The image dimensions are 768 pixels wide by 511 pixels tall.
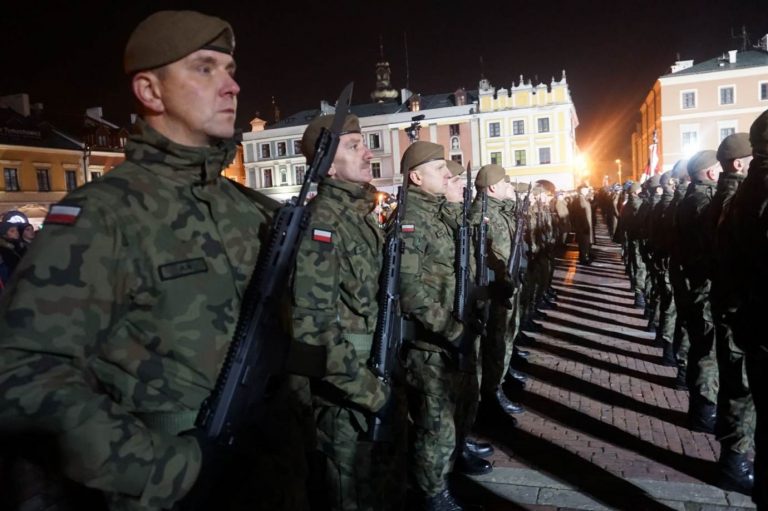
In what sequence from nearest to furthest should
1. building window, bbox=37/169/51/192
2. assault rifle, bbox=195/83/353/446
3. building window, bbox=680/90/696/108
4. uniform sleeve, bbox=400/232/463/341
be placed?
assault rifle, bbox=195/83/353/446 → uniform sleeve, bbox=400/232/463/341 → building window, bbox=37/169/51/192 → building window, bbox=680/90/696/108

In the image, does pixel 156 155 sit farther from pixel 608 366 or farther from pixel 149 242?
pixel 608 366

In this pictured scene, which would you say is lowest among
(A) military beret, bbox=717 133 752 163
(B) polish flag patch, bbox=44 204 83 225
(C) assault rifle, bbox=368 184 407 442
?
(C) assault rifle, bbox=368 184 407 442

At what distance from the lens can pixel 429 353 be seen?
398 cm

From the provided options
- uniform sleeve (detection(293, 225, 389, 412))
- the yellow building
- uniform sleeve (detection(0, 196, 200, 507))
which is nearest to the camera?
uniform sleeve (detection(0, 196, 200, 507))

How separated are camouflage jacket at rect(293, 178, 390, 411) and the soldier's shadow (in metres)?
2.11

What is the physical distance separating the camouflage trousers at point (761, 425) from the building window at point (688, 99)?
174 ft

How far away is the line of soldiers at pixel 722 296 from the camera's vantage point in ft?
11.5

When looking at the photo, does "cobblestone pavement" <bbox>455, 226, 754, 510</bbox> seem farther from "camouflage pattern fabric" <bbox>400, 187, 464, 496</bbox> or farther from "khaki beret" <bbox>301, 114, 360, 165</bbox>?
"khaki beret" <bbox>301, 114, 360, 165</bbox>

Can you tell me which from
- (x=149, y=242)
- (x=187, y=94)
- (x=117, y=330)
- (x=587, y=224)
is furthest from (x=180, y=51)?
(x=587, y=224)

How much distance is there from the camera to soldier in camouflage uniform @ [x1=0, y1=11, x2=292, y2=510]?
1417 millimetres

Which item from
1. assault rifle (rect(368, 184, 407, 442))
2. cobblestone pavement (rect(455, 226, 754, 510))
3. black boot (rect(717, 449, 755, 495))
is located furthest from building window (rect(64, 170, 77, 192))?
black boot (rect(717, 449, 755, 495))

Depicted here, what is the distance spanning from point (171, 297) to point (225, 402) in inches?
13.7

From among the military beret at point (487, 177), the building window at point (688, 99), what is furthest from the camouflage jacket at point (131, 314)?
the building window at point (688, 99)

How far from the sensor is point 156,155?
186cm
